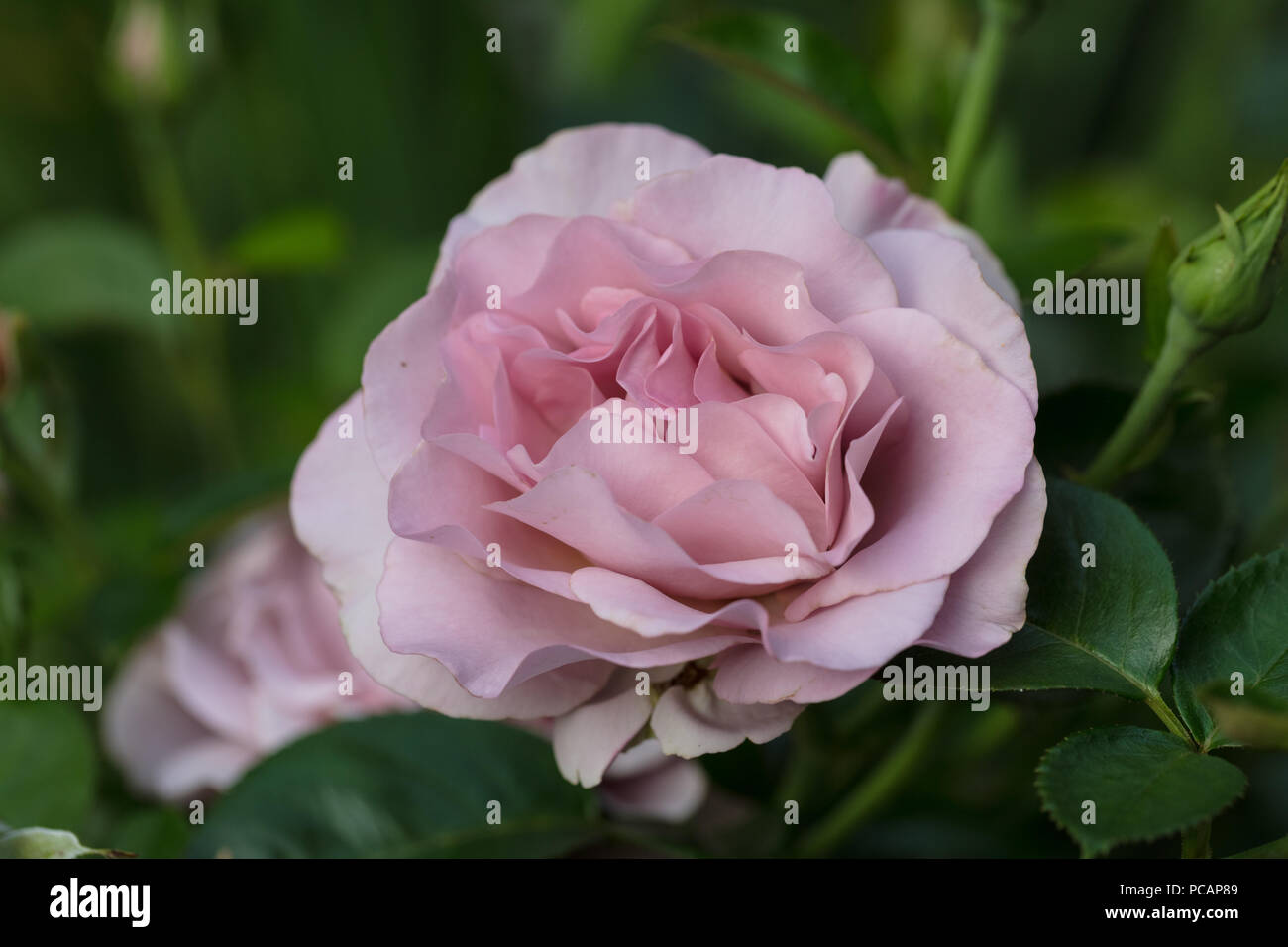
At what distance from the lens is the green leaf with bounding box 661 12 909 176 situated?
443 millimetres

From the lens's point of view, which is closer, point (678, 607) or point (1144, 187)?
point (678, 607)

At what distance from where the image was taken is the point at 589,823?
432 mm

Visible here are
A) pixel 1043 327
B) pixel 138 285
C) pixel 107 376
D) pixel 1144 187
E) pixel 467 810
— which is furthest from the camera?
pixel 107 376

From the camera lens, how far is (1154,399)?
35 cm

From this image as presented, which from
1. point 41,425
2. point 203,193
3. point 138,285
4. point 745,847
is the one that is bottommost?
point 745,847

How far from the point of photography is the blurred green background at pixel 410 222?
451 mm

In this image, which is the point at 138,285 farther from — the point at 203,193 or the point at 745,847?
the point at 745,847

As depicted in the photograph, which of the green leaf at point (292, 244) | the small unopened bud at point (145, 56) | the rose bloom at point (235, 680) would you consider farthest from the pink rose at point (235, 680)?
the small unopened bud at point (145, 56)

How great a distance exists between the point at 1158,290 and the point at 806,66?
156 millimetres

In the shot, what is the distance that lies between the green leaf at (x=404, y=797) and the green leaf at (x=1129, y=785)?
0.19 metres

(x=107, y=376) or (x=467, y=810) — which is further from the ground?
(x=107, y=376)

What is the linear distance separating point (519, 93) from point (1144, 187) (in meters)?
0.48

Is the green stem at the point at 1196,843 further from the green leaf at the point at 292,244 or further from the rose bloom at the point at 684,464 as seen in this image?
the green leaf at the point at 292,244
